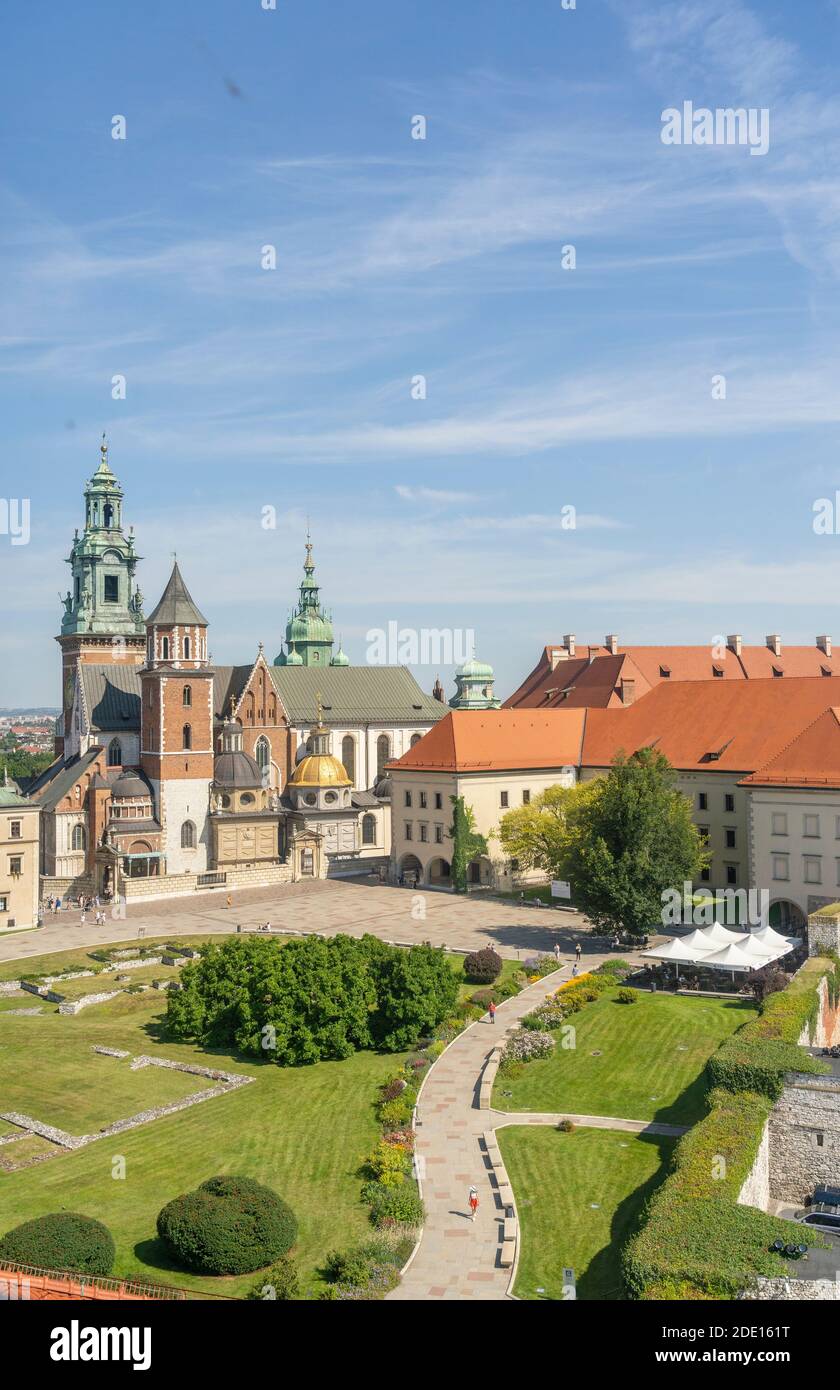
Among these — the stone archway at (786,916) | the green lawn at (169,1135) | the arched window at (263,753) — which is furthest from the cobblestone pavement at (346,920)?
the green lawn at (169,1135)

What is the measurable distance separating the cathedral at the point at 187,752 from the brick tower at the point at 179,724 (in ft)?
0.31

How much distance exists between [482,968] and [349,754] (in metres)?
47.2

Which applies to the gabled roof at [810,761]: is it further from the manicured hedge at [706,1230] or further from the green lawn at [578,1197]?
the manicured hedge at [706,1230]

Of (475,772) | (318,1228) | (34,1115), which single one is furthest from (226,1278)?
(475,772)

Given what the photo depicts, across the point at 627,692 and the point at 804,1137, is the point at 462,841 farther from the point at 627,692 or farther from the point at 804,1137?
the point at 804,1137

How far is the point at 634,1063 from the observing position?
37.3 m

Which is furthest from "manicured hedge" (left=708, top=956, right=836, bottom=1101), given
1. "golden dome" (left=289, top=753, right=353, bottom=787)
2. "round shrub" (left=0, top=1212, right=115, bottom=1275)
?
"golden dome" (left=289, top=753, right=353, bottom=787)

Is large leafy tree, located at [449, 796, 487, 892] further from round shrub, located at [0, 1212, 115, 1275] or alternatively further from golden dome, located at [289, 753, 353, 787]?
round shrub, located at [0, 1212, 115, 1275]

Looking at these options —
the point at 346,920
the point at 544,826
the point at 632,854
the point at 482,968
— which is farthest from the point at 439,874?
the point at 482,968

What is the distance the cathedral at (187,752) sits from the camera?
244 feet

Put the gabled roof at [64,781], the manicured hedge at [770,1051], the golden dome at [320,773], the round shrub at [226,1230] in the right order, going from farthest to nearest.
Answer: the golden dome at [320,773] → the gabled roof at [64,781] → the manicured hedge at [770,1051] → the round shrub at [226,1230]

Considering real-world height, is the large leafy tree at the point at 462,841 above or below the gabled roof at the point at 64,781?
below

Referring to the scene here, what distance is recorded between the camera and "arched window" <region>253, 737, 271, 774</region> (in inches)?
3423

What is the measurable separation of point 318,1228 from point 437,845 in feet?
152
